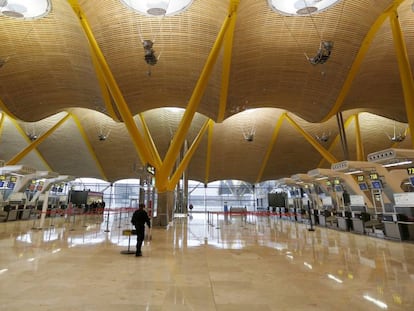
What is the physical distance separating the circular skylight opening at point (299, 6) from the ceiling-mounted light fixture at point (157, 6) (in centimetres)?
451

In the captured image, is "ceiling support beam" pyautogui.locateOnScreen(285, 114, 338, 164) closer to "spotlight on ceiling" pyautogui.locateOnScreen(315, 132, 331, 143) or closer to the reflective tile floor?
"spotlight on ceiling" pyautogui.locateOnScreen(315, 132, 331, 143)

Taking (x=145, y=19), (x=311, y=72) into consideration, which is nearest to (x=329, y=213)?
(x=311, y=72)

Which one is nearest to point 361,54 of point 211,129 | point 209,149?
point 211,129

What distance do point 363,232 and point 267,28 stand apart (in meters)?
12.3

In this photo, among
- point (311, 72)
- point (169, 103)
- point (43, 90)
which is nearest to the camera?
point (311, 72)

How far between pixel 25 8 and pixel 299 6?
47.9ft

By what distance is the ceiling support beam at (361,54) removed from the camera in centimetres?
1412

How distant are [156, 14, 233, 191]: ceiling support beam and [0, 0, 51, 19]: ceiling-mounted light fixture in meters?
8.89

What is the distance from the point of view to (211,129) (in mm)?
32844

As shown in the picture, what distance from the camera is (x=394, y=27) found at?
14016mm

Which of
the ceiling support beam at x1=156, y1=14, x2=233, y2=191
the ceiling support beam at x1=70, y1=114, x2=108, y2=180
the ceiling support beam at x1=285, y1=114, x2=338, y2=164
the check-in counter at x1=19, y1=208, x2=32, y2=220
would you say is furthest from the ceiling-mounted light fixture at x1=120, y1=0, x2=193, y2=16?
the ceiling support beam at x1=70, y1=114, x2=108, y2=180

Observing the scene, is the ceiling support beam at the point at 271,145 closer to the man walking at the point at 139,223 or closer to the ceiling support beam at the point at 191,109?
the ceiling support beam at the point at 191,109

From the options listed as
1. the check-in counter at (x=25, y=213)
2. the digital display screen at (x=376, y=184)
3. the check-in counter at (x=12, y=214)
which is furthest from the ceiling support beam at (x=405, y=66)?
the check-in counter at (x=25, y=213)

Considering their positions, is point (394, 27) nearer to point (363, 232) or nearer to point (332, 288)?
point (363, 232)
